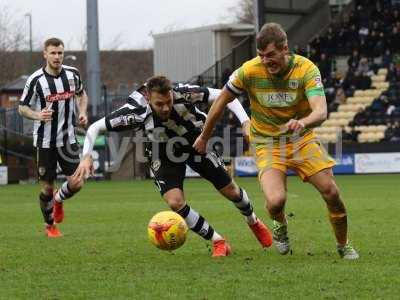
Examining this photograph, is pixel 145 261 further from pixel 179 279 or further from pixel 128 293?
pixel 128 293

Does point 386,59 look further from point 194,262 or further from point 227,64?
point 194,262

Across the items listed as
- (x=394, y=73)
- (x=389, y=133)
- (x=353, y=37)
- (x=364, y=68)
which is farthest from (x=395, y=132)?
(x=353, y=37)

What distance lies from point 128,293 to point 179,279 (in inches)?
27.7

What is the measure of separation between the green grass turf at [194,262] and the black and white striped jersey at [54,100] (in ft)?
3.93

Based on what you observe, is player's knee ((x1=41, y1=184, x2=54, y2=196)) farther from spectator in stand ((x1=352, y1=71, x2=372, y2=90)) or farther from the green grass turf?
spectator in stand ((x1=352, y1=71, x2=372, y2=90))

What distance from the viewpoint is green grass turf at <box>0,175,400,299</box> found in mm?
6551

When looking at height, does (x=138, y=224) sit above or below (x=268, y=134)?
below

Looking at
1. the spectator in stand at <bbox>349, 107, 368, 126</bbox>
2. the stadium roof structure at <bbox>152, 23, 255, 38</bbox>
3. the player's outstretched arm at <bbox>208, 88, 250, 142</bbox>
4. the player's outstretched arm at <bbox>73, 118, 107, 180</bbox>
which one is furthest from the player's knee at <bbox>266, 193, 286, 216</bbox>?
the stadium roof structure at <bbox>152, 23, 255, 38</bbox>

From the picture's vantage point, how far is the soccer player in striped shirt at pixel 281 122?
25.4ft

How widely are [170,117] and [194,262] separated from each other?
1.37m

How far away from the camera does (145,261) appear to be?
8.36 metres

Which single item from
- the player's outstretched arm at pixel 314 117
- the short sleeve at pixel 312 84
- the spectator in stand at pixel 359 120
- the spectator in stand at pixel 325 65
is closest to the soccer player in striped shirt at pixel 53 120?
the short sleeve at pixel 312 84

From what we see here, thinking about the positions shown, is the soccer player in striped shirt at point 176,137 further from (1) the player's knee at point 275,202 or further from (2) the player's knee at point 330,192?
(2) the player's knee at point 330,192

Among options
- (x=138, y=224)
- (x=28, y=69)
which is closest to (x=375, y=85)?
(x=138, y=224)
